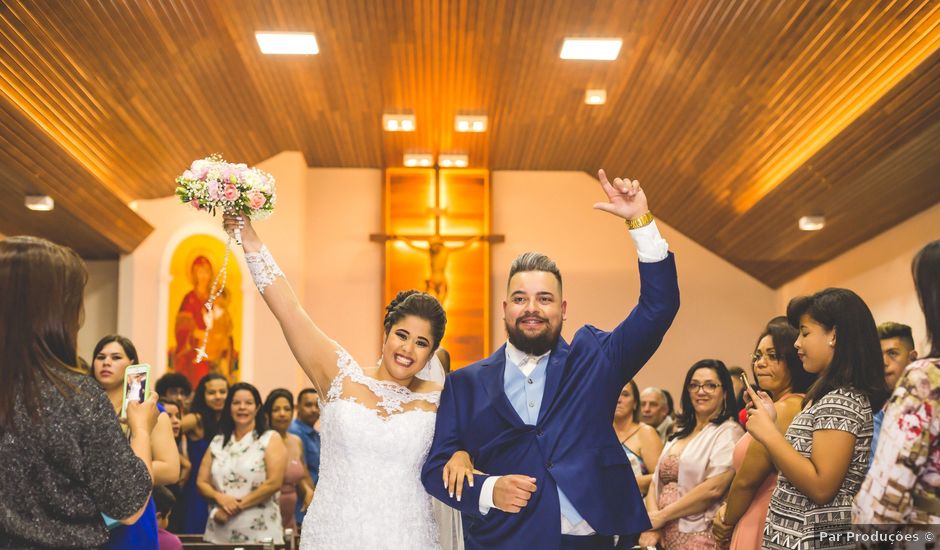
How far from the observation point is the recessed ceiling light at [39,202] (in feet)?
29.0

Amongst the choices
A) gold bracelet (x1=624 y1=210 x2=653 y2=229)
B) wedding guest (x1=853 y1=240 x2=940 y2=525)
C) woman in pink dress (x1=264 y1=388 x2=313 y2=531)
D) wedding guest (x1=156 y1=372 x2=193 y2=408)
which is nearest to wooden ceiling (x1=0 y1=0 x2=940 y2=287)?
wedding guest (x1=156 y1=372 x2=193 y2=408)

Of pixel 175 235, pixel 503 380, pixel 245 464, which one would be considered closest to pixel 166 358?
pixel 175 235

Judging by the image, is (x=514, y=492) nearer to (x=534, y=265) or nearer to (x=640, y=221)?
(x=534, y=265)

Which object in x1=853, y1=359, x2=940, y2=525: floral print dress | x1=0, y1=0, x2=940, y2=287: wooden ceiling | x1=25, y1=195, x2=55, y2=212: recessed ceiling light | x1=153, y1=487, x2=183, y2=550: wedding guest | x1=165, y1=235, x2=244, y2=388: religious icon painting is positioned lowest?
x1=153, y1=487, x2=183, y2=550: wedding guest

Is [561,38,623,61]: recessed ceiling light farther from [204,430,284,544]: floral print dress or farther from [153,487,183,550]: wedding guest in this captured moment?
[153,487,183,550]: wedding guest

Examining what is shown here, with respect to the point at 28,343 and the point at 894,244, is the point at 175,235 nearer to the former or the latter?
the point at 894,244

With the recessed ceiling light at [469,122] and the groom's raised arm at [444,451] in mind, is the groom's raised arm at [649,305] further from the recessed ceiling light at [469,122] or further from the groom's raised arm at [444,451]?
the recessed ceiling light at [469,122]

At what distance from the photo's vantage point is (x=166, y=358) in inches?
450

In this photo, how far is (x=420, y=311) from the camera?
3719 millimetres

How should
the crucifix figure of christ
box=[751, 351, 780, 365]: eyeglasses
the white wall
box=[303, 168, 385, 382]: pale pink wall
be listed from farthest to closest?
1. box=[303, 168, 385, 382]: pale pink wall
2. the crucifix figure of christ
3. the white wall
4. box=[751, 351, 780, 365]: eyeglasses

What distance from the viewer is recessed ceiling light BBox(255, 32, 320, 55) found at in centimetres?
880

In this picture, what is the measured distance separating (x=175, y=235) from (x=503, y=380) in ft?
30.0

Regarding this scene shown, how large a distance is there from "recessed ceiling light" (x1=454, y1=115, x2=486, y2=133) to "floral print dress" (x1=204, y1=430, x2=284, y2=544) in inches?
208

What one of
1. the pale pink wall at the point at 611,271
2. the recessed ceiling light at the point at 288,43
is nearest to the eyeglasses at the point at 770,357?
the recessed ceiling light at the point at 288,43
